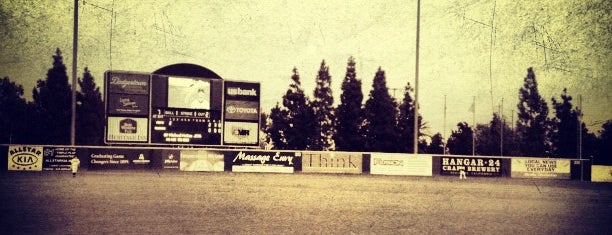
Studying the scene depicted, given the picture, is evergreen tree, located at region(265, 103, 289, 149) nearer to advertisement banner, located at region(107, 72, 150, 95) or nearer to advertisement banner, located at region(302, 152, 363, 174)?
advertisement banner, located at region(302, 152, 363, 174)

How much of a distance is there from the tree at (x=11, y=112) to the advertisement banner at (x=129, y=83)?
36530 millimetres

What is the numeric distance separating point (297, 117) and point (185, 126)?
2553 cm

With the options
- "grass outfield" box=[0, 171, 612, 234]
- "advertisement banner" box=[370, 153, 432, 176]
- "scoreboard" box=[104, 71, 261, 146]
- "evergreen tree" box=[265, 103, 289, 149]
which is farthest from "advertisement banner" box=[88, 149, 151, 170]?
"evergreen tree" box=[265, 103, 289, 149]

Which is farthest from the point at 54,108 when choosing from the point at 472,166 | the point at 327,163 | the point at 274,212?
the point at 274,212

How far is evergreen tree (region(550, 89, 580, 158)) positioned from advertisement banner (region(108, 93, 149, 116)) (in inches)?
1806

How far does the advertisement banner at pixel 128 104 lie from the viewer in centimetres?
2409

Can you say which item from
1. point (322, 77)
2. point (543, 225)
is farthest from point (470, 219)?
point (322, 77)

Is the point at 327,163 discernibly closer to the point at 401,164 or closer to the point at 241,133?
the point at 401,164

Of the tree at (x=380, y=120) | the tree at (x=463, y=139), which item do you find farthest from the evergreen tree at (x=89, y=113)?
the tree at (x=463, y=139)

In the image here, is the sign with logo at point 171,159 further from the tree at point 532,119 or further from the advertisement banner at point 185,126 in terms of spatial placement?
the tree at point 532,119

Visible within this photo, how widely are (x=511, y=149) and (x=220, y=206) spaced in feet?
184

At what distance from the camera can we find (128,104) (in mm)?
24312

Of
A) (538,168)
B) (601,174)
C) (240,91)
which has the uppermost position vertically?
(240,91)

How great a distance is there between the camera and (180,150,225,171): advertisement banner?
2631 centimetres
